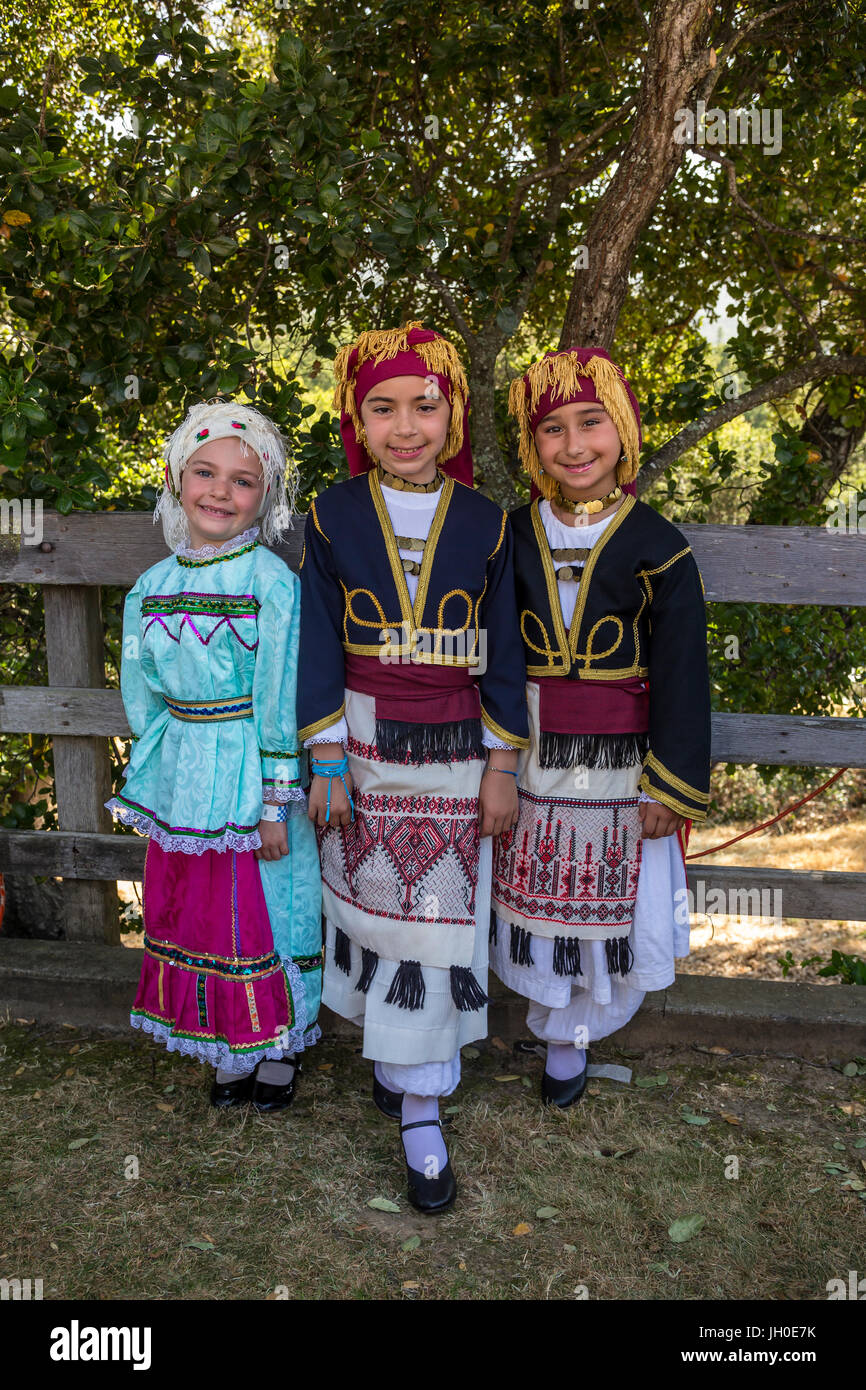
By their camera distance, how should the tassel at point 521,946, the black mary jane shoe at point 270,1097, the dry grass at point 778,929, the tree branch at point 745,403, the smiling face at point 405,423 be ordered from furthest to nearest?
the dry grass at point 778,929 < the tree branch at point 745,403 < the black mary jane shoe at point 270,1097 < the tassel at point 521,946 < the smiling face at point 405,423

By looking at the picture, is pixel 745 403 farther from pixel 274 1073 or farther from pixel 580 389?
pixel 274 1073

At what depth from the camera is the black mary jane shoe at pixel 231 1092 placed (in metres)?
2.75

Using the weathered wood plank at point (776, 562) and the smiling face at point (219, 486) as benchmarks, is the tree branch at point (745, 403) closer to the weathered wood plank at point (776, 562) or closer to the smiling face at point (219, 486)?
the weathered wood plank at point (776, 562)

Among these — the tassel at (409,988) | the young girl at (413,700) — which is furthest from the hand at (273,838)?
the tassel at (409,988)

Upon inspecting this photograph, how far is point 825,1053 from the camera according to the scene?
2.99 metres

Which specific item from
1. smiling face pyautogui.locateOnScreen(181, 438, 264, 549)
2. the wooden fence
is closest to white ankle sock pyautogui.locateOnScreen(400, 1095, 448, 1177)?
the wooden fence

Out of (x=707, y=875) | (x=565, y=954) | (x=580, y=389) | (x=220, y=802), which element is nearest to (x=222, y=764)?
(x=220, y=802)

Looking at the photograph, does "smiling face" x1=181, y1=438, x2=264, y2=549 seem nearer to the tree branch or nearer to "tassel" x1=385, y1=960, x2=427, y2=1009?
"tassel" x1=385, y1=960, x2=427, y2=1009

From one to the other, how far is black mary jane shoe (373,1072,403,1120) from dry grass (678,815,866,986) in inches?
120

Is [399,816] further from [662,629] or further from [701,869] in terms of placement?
[701,869]

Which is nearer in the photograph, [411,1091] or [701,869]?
[411,1091]

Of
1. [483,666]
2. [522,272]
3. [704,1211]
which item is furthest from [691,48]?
[704,1211]

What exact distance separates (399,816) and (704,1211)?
1183 millimetres

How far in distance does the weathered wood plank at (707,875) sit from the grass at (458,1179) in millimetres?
467
